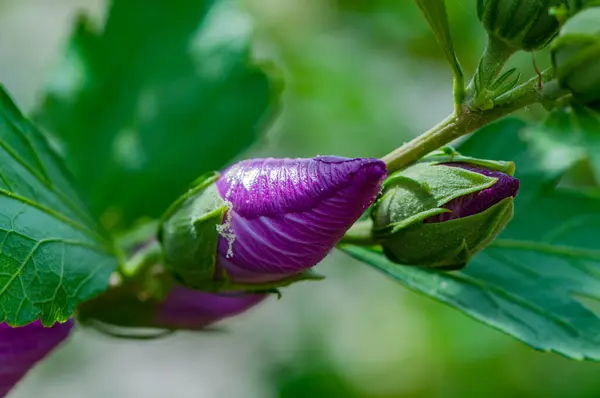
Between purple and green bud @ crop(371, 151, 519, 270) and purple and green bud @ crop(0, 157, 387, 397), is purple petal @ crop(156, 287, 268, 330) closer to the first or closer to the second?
purple and green bud @ crop(0, 157, 387, 397)

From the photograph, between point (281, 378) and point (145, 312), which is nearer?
point (145, 312)

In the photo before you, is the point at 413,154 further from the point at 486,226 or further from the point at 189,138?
the point at 189,138

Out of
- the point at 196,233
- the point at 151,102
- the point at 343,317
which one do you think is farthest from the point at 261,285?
the point at 343,317

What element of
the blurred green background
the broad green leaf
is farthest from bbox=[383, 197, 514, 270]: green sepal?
the blurred green background

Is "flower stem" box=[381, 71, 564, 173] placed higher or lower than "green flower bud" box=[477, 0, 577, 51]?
lower

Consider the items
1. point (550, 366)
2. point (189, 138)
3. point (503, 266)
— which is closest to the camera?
point (503, 266)

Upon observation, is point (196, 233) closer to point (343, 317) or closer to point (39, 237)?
point (39, 237)

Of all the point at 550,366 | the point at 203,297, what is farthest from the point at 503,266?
the point at 550,366
